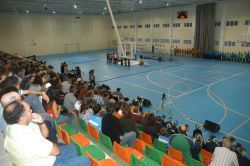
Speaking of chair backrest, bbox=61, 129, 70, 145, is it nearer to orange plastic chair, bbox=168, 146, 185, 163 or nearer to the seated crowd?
the seated crowd

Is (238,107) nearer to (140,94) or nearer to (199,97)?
(199,97)

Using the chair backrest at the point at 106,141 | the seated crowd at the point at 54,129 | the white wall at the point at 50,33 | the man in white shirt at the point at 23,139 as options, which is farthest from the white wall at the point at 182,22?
the man in white shirt at the point at 23,139

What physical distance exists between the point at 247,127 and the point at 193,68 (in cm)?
1227

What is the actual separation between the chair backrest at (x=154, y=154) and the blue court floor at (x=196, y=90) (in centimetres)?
379

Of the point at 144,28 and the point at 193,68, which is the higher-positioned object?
the point at 144,28

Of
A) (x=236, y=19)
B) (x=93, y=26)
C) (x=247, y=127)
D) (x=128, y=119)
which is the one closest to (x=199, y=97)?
(x=247, y=127)

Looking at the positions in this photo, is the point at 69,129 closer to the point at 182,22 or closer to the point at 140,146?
the point at 140,146

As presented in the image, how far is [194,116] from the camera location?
9828 mm

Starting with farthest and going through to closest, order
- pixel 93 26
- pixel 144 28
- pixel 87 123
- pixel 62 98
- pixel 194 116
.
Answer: pixel 93 26 → pixel 144 28 → pixel 194 116 → pixel 62 98 → pixel 87 123

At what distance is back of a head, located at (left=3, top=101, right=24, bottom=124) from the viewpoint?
2.58 meters

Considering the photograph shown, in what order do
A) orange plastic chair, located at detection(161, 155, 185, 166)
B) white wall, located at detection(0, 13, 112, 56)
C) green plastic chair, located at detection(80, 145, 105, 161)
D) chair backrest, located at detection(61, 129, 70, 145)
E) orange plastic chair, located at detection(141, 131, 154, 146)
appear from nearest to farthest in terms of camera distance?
green plastic chair, located at detection(80, 145, 105, 161) → orange plastic chair, located at detection(161, 155, 185, 166) → chair backrest, located at detection(61, 129, 70, 145) → orange plastic chair, located at detection(141, 131, 154, 146) → white wall, located at detection(0, 13, 112, 56)

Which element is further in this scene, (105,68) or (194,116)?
(105,68)

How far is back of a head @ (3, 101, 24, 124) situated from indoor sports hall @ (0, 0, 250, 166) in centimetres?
2

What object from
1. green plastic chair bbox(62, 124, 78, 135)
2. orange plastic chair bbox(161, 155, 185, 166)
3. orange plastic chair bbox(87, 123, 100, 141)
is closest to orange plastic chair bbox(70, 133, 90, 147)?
green plastic chair bbox(62, 124, 78, 135)
